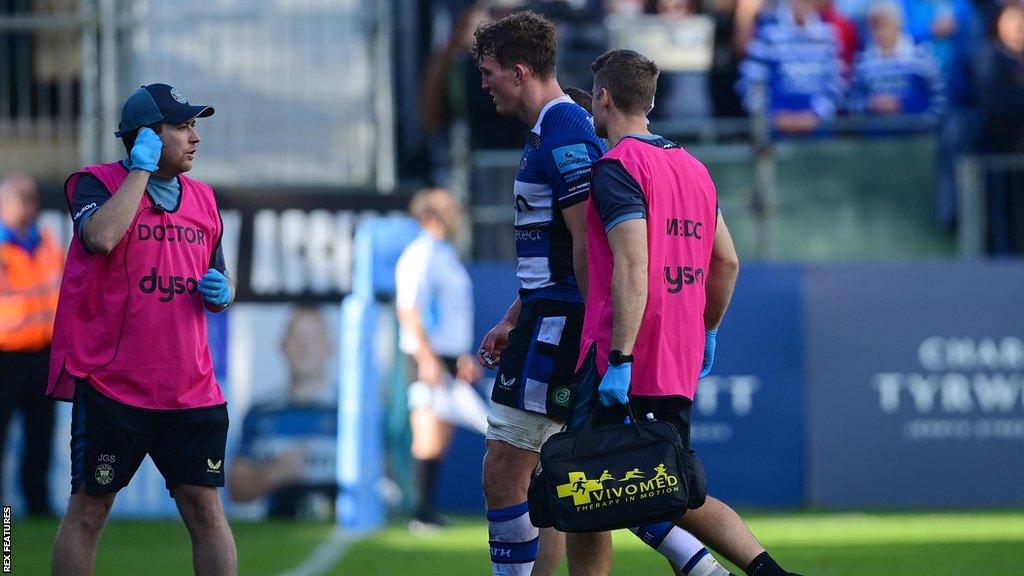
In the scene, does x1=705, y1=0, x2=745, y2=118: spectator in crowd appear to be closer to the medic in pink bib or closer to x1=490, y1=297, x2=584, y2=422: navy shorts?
x1=490, y1=297, x2=584, y2=422: navy shorts

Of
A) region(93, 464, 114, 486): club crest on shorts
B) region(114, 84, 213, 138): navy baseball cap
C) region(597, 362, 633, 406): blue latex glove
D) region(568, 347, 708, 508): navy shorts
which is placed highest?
region(114, 84, 213, 138): navy baseball cap

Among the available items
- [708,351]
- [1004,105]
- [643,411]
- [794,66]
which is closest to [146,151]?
[643,411]

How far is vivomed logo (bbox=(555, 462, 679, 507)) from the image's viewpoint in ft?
17.4

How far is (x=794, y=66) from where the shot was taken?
14250 mm

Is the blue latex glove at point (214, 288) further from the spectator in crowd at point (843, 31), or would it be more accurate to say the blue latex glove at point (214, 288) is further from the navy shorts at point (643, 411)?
the spectator in crowd at point (843, 31)

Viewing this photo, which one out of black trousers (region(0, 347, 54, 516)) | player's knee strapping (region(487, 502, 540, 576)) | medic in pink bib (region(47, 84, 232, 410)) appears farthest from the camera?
black trousers (region(0, 347, 54, 516))

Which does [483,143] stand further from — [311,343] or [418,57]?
[311,343]

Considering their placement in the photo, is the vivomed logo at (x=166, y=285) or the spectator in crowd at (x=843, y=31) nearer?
the vivomed logo at (x=166, y=285)

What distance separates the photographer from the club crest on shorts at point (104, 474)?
5.67 metres

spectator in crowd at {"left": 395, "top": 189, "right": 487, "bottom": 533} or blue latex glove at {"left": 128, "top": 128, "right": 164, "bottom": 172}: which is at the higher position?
blue latex glove at {"left": 128, "top": 128, "right": 164, "bottom": 172}

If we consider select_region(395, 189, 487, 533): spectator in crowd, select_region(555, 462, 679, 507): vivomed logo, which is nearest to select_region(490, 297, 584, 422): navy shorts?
select_region(555, 462, 679, 507): vivomed logo

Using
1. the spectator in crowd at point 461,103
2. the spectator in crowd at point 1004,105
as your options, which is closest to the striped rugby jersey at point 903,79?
the spectator in crowd at point 1004,105

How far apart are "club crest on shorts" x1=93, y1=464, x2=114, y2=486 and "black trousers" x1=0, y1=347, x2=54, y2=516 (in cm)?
612

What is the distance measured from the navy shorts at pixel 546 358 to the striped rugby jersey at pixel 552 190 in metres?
0.08
